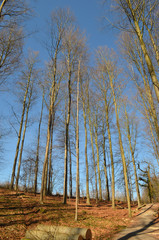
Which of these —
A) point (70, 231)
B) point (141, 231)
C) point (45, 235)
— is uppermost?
point (70, 231)

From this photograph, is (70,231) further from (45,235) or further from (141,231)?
(141,231)

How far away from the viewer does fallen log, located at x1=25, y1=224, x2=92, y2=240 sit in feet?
15.7

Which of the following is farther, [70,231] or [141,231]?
[141,231]

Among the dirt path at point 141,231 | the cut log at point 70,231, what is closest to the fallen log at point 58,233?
the cut log at point 70,231

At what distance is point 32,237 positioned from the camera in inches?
195

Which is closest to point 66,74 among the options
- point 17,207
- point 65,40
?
point 65,40

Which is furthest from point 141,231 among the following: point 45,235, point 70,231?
point 45,235

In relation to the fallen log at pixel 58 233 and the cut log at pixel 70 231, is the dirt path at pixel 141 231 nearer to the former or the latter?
the cut log at pixel 70 231

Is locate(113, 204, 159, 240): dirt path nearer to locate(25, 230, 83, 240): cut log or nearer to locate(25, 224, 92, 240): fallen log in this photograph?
locate(25, 224, 92, 240): fallen log

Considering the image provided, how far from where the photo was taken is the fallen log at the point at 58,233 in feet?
15.7

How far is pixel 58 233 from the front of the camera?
5.00 m

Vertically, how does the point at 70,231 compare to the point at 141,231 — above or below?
above

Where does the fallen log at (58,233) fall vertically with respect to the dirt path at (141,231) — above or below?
above

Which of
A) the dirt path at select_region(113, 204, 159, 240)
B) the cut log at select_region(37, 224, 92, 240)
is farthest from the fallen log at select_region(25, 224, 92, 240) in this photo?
the dirt path at select_region(113, 204, 159, 240)
